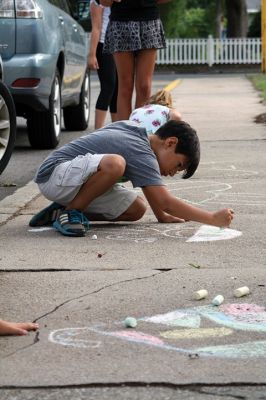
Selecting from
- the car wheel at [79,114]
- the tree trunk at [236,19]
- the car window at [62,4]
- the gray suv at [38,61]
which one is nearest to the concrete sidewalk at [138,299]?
the gray suv at [38,61]

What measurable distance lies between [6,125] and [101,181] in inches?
83.4

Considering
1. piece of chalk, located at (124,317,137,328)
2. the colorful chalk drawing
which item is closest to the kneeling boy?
the colorful chalk drawing

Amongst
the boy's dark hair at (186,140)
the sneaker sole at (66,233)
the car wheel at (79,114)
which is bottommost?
the car wheel at (79,114)

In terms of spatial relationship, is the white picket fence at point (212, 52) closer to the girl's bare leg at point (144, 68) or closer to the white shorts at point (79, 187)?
the girl's bare leg at point (144, 68)

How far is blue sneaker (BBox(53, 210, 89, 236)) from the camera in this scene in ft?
19.2

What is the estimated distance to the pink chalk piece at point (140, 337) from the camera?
3879mm

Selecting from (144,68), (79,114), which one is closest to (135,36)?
(144,68)

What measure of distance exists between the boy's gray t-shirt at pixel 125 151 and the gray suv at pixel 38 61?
10.5ft

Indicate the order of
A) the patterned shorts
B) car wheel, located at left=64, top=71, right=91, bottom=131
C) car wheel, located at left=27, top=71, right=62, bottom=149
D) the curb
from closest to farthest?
the curb, the patterned shorts, car wheel, located at left=27, top=71, right=62, bottom=149, car wheel, located at left=64, top=71, right=91, bottom=131

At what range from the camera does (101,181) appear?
5906mm

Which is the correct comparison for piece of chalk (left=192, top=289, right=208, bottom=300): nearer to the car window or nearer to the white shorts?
the white shorts

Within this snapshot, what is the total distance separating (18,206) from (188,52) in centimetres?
3271

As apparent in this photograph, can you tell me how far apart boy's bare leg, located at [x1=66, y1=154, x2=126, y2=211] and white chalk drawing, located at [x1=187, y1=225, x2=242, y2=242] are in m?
0.54

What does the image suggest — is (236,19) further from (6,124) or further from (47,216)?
(47,216)
